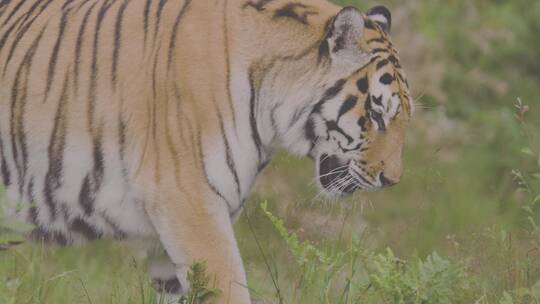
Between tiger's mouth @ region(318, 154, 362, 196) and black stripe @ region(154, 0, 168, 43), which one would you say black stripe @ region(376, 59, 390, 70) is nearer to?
tiger's mouth @ region(318, 154, 362, 196)

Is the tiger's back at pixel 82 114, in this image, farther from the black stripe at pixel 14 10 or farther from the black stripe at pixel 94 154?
the black stripe at pixel 14 10

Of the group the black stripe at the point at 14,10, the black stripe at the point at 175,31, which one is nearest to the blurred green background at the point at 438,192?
the black stripe at the point at 175,31

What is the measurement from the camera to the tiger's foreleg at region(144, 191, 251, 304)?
12.9 ft

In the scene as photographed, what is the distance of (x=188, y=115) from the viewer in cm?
396

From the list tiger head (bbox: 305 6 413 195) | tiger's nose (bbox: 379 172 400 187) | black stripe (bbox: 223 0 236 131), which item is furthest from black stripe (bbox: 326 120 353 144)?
black stripe (bbox: 223 0 236 131)

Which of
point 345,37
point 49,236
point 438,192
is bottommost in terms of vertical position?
point 438,192

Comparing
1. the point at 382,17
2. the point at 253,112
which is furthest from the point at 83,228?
the point at 382,17

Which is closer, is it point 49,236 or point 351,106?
point 351,106

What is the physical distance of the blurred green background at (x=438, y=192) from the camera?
4.36m

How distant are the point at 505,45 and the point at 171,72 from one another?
16.1 ft

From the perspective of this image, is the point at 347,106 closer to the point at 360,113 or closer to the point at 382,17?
the point at 360,113

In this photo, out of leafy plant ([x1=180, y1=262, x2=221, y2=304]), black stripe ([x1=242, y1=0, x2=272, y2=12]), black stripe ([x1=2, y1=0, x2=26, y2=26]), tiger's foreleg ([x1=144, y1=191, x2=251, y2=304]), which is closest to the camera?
leafy plant ([x1=180, y1=262, x2=221, y2=304])

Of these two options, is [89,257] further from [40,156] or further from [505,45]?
[505,45]

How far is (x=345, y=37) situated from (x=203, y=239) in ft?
2.53
